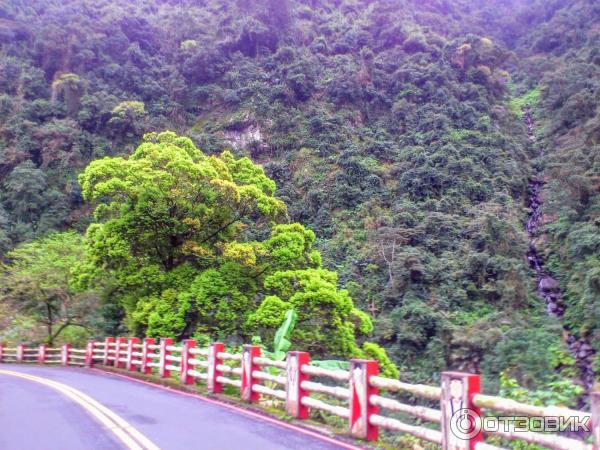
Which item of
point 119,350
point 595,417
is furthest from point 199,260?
point 595,417

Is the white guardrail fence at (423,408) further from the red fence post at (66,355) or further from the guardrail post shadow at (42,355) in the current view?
the guardrail post shadow at (42,355)

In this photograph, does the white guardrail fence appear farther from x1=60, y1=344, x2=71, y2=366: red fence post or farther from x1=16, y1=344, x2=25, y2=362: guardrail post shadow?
x1=16, y1=344, x2=25, y2=362: guardrail post shadow

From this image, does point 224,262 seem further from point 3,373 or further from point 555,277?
point 555,277

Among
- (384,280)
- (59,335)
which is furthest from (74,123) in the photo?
(384,280)

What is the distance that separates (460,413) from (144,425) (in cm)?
472

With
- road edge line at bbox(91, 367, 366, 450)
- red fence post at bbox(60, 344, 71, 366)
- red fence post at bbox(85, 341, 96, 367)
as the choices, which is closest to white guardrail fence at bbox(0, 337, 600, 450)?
road edge line at bbox(91, 367, 366, 450)

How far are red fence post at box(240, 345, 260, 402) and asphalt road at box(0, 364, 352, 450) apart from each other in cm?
53

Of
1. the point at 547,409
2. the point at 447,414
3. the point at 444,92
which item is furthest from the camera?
the point at 444,92

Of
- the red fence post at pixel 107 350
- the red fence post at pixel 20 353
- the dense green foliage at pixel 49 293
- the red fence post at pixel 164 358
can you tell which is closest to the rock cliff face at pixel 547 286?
the red fence post at pixel 164 358

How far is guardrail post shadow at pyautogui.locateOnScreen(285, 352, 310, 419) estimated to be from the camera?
27.2 feet

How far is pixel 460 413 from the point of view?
5.43 m

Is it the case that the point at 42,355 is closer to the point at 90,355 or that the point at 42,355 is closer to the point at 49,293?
the point at 49,293

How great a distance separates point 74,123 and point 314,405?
162ft

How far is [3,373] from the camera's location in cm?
1850
